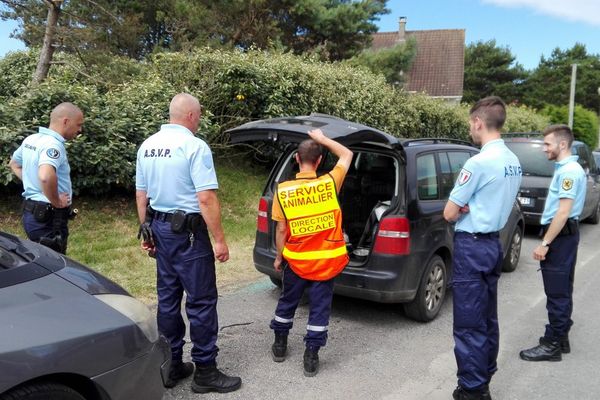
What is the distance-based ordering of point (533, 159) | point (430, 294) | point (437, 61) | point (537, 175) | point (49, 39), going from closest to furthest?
point (430, 294) < point (49, 39) < point (537, 175) < point (533, 159) < point (437, 61)

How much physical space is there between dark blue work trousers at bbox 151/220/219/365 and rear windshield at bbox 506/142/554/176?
7561 millimetres

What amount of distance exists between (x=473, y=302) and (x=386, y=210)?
1405 mm

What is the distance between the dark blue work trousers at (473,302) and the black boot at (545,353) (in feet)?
3.32

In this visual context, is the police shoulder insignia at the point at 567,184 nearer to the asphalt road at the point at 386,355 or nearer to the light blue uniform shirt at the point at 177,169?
the asphalt road at the point at 386,355

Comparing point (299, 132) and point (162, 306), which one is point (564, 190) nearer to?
point (299, 132)

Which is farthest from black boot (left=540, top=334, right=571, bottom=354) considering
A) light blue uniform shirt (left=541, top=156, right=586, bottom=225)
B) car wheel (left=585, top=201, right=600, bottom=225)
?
car wheel (left=585, top=201, right=600, bottom=225)

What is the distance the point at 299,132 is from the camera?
12.2 ft

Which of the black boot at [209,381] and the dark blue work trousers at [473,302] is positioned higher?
the dark blue work trousers at [473,302]

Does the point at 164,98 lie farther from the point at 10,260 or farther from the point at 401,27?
the point at 401,27

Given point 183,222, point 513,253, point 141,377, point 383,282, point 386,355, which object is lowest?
point 386,355

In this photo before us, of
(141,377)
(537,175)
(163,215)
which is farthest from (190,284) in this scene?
(537,175)

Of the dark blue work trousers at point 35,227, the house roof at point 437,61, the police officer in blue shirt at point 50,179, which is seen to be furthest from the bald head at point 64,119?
the house roof at point 437,61

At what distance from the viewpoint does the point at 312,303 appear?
3.77 metres

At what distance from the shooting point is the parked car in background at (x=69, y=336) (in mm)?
2074
